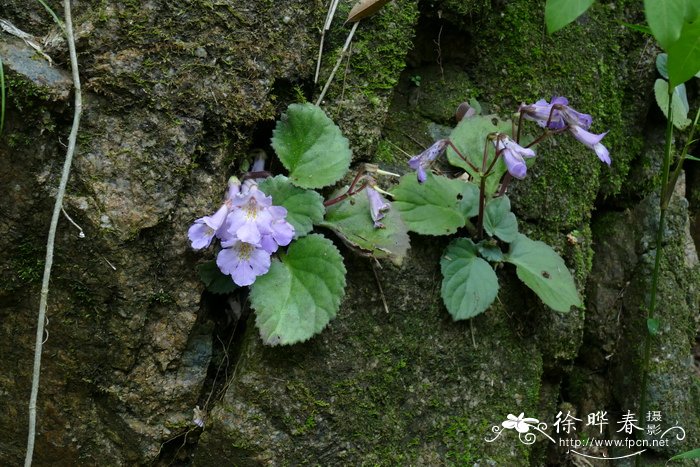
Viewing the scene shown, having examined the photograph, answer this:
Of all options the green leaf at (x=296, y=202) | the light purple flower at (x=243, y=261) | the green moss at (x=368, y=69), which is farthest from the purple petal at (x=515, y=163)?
the light purple flower at (x=243, y=261)

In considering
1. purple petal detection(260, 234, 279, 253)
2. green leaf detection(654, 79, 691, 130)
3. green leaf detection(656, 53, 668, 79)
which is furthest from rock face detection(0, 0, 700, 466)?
green leaf detection(656, 53, 668, 79)

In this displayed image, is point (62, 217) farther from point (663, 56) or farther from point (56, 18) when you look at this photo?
point (663, 56)

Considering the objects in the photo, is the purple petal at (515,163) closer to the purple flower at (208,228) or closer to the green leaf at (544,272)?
the green leaf at (544,272)

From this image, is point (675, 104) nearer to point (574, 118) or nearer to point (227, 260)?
point (574, 118)

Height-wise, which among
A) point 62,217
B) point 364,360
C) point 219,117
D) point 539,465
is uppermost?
point 219,117

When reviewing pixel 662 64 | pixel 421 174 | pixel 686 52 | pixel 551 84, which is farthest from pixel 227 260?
pixel 662 64

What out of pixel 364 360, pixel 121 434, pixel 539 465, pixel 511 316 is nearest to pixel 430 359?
pixel 364 360

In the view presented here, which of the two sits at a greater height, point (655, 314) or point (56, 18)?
point (56, 18)
